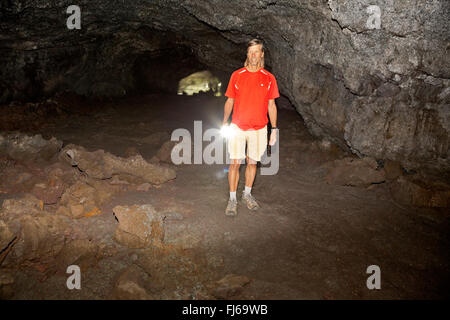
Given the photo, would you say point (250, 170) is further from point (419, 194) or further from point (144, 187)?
point (419, 194)

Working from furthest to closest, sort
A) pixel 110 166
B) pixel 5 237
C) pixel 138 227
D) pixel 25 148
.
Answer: pixel 25 148 < pixel 110 166 < pixel 138 227 < pixel 5 237

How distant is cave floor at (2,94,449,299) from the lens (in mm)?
3004

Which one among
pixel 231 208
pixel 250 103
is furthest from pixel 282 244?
pixel 250 103

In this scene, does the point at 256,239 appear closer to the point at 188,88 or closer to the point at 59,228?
the point at 59,228

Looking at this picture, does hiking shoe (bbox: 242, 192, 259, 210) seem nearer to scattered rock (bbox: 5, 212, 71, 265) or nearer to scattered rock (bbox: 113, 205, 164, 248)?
scattered rock (bbox: 113, 205, 164, 248)

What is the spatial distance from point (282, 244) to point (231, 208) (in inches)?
35.5

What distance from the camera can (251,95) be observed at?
13.2ft

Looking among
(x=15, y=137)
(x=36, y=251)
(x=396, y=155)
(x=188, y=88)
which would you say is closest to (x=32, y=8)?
(x=15, y=137)

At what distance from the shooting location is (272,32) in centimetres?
629

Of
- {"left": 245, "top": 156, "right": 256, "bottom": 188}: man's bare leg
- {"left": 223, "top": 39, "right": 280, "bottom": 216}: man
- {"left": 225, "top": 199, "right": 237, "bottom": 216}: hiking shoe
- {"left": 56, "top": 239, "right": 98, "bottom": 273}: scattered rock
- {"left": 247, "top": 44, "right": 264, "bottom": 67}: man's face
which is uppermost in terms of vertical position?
{"left": 247, "top": 44, "right": 264, "bottom": 67}: man's face

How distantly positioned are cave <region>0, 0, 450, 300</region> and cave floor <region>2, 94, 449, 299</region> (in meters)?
0.02

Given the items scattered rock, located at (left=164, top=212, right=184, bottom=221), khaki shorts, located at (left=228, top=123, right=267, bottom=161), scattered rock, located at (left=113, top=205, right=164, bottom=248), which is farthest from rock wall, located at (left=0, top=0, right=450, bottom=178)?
scattered rock, located at (left=113, top=205, right=164, bottom=248)

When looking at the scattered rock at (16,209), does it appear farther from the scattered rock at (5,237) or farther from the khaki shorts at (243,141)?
the khaki shorts at (243,141)

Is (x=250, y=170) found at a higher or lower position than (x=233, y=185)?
higher
